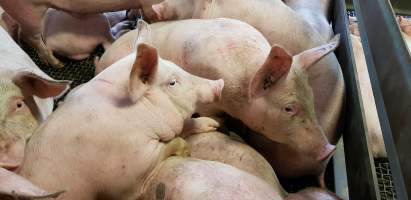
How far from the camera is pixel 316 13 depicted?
7.27 ft

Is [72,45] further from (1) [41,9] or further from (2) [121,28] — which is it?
(2) [121,28]

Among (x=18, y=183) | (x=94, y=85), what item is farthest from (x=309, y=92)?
(x=18, y=183)

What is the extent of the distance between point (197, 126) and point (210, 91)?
21 centimetres

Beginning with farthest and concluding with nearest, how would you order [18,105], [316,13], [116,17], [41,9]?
[116,17] < [316,13] < [41,9] < [18,105]

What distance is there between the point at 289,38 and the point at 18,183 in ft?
3.93

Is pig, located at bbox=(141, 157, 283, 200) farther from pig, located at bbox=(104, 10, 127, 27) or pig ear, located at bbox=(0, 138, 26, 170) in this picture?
pig, located at bbox=(104, 10, 127, 27)

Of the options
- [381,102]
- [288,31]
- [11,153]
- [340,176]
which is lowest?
[340,176]

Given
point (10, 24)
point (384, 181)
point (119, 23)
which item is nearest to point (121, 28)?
point (119, 23)

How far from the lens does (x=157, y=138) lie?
1.36 m

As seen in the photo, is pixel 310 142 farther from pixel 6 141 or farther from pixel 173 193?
pixel 6 141

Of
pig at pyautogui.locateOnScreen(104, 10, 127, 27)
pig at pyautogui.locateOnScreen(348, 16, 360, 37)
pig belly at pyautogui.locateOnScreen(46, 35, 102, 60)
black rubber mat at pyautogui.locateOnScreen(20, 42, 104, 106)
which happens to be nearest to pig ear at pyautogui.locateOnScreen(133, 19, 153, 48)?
black rubber mat at pyautogui.locateOnScreen(20, 42, 104, 106)

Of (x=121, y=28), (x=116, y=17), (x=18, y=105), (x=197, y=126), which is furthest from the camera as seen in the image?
(x=116, y=17)

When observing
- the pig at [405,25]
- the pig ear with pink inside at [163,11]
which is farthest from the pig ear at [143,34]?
the pig at [405,25]

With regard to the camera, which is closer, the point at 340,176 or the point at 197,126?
the point at 197,126
